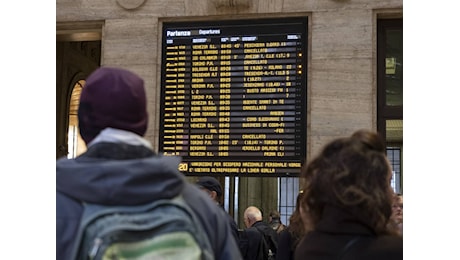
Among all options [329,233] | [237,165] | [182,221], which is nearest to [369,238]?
[329,233]

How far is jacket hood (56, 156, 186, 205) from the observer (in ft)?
4.92

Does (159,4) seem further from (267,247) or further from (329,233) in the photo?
(329,233)

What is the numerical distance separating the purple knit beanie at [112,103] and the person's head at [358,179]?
26.9 inches

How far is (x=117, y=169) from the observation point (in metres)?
1.51

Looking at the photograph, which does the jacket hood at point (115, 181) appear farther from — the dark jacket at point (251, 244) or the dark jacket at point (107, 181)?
the dark jacket at point (251, 244)

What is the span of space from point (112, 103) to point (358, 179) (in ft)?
2.66

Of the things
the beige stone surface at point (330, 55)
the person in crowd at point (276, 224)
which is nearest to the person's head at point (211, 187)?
the person in crowd at point (276, 224)

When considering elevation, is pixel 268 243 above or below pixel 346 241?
below

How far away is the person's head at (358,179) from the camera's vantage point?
2.03 metres

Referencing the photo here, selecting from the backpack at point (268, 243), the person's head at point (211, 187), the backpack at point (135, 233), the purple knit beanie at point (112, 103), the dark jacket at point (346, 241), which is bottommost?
the backpack at point (268, 243)

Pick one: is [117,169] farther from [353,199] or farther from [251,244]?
[251,244]

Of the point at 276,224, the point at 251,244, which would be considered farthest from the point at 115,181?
the point at 276,224

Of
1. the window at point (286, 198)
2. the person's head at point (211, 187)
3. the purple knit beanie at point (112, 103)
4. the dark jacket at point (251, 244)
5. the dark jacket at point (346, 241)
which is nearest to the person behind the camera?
the purple knit beanie at point (112, 103)
